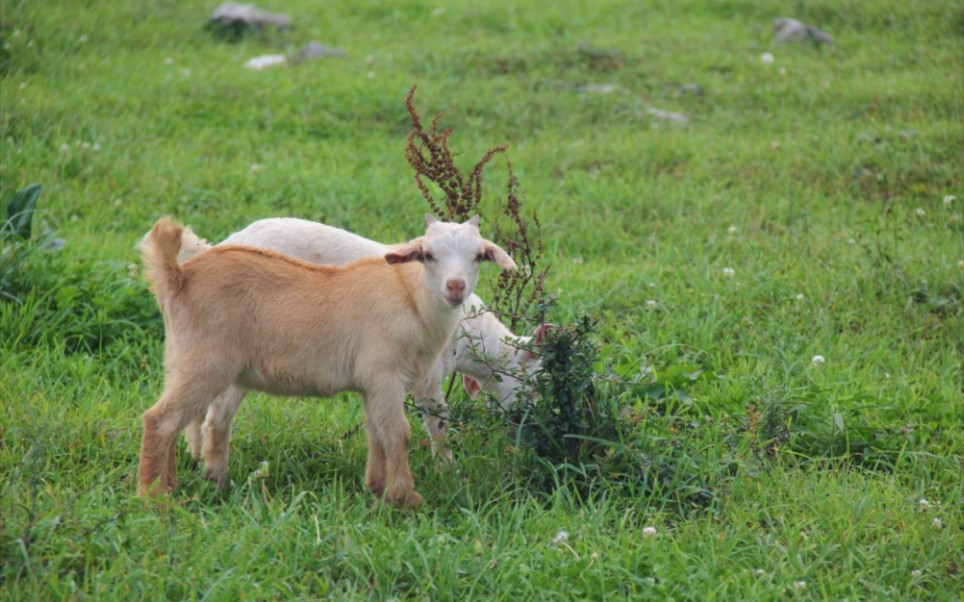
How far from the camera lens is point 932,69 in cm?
1037

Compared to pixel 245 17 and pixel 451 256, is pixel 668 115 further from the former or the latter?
pixel 451 256

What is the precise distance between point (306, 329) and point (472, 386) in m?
1.27

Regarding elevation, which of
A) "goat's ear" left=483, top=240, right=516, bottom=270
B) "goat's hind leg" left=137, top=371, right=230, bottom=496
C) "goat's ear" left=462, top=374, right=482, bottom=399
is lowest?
"goat's ear" left=462, top=374, right=482, bottom=399

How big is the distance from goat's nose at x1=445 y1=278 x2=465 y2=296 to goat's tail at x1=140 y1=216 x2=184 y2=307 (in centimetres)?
109

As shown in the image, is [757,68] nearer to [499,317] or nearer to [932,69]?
[932,69]

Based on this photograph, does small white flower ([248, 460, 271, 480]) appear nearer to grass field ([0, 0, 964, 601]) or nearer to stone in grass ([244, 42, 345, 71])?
grass field ([0, 0, 964, 601])

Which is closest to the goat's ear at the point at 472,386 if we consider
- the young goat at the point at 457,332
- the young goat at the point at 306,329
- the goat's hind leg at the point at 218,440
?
the young goat at the point at 457,332

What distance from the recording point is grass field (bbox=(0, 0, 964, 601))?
3787mm

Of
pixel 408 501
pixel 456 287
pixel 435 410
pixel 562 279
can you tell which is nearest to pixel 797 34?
pixel 562 279

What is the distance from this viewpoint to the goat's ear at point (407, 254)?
4160 millimetres

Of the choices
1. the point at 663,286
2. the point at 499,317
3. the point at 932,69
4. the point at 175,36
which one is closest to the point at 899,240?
the point at 663,286

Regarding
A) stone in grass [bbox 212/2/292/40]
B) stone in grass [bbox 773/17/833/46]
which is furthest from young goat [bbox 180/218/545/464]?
stone in grass [bbox 773/17/833/46]

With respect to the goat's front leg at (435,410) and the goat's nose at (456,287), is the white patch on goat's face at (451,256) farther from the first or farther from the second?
the goat's front leg at (435,410)

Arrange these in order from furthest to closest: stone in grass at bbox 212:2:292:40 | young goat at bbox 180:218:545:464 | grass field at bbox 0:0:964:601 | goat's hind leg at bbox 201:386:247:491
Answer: stone in grass at bbox 212:2:292:40
young goat at bbox 180:218:545:464
goat's hind leg at bbox 201:386:247:491
grass field at bbox 0:0:964:601
